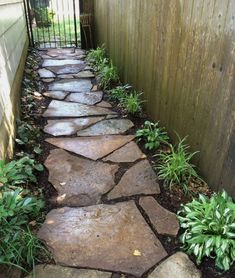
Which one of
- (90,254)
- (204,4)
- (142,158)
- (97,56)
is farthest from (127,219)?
(97,56)

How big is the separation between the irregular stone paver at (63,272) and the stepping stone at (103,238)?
4cm

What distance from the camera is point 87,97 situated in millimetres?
4219

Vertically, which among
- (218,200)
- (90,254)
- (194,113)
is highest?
(194,113)

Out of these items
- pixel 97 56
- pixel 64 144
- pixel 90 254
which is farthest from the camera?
pixel 97 56

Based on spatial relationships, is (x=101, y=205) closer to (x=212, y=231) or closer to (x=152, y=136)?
(x=212, y=231)

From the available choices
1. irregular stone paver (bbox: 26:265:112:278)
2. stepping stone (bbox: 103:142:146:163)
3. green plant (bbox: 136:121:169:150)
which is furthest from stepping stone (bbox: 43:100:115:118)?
irregular stone paver (bbox: 26:265:112:278)

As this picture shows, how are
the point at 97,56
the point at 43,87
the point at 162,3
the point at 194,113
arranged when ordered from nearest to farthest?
the point at 194,113 < the point at 162,3 < the point at 43,87 < the point at 97,56

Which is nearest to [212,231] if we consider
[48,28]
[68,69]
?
[68,69]

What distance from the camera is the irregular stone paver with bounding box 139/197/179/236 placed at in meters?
1.95

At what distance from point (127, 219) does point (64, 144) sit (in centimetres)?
125

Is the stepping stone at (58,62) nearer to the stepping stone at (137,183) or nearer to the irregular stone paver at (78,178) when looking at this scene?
the irregular stone paver at (78,178)

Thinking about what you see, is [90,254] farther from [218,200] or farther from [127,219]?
[218,200]

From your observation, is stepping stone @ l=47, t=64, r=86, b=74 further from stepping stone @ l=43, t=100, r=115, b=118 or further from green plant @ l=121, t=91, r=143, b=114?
green plant @ l=121, t=91, r=143, b=114

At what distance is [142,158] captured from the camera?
9.00 feet
